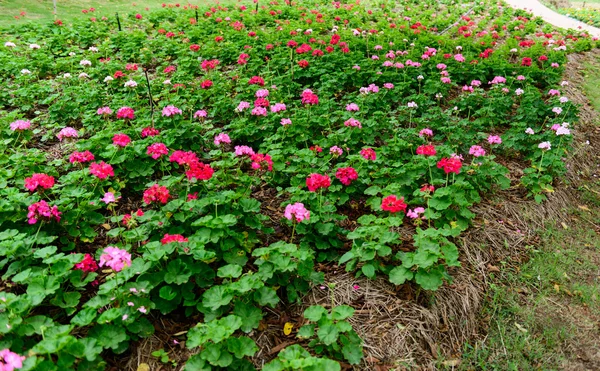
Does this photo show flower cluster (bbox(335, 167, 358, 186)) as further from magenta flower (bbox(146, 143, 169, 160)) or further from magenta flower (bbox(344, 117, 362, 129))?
magenta flower (bbox(146, 143, 169, 160))

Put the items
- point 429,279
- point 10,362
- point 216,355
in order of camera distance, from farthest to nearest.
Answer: point 429,279, point 216,355, point 10,362

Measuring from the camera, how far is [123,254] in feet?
8.30

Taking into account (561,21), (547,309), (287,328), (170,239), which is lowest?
(561,21)

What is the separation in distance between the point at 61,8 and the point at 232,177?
10444 mm

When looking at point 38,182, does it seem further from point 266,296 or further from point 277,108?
point 277,108

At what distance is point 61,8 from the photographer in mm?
11086

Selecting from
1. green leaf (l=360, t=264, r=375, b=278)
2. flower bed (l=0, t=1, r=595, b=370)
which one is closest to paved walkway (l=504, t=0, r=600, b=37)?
flower bed (l=0, t=1, r=595, b=370)

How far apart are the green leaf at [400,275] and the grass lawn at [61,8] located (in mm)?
9664

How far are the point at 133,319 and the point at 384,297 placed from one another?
1689 millimetres

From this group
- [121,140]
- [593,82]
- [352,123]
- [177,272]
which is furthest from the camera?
[593,82]

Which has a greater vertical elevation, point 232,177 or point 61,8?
point 232,177

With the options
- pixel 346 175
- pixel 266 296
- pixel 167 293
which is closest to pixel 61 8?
pixel 346 175

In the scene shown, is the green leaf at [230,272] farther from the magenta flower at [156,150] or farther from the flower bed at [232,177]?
the magenta flower at [156,150]

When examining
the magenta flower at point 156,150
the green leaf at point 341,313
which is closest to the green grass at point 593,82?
the green leaf at point 341,313
